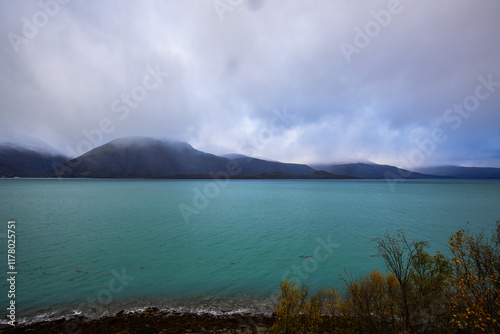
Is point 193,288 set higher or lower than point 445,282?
lower

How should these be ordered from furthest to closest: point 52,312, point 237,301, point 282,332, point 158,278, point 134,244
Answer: point 134,244 < point 158,278 < point 237,301 < point 52,312 < point 282,332

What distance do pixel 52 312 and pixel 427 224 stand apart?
45.8 meters

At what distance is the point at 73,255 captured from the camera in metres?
20.7

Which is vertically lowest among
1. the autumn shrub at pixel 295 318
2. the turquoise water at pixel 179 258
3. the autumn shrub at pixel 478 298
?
the turquoise water at pixel 179 258

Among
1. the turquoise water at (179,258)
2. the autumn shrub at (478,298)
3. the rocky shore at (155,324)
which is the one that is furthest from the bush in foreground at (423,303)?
the turquoise water at (179,258)

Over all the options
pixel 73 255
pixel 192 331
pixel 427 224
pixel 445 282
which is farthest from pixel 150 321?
pixel 427 224

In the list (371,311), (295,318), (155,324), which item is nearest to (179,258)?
(155,324)

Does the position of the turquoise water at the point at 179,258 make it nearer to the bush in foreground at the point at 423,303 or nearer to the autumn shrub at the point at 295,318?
the autumn shrub at the point at 295,318

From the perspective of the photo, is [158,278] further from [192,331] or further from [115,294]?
[192,331]

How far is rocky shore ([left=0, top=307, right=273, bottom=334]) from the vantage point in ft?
32.3

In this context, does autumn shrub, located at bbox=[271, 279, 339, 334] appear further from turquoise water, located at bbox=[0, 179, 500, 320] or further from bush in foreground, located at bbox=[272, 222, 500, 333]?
turquoise water, located at bbox=[0, 179, 500, 320]

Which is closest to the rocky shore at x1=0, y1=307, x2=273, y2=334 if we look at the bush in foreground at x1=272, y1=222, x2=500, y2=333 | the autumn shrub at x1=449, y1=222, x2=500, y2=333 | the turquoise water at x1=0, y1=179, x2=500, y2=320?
the turquoise water at x1=0, y1=179, x2=500, y2=320

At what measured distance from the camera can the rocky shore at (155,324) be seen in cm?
986

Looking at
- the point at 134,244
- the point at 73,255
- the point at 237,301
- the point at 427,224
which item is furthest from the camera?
the point at 427,224
